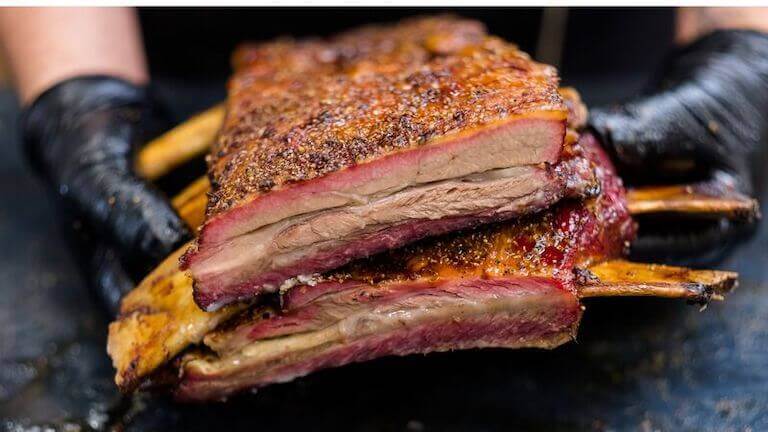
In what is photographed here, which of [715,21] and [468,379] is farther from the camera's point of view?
[715,21]

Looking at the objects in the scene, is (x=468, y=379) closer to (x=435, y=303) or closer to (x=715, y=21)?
(x=435, y=303)

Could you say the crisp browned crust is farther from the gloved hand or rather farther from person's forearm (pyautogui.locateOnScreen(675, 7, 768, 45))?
person's forearm (pyautogui.locateOnScreen(675, 7, 768, 45))

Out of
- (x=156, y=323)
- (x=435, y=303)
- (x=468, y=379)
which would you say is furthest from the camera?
(x=468, y=379)

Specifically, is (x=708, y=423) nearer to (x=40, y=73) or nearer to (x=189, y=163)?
(x=189, y=163)

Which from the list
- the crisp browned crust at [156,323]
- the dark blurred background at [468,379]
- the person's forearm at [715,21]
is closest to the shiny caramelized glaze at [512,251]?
the crisp browned crust at [156,323]

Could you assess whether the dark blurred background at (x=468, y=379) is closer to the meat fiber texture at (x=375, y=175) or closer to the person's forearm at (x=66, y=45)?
the meat fiber texture at (x=375, y=175)

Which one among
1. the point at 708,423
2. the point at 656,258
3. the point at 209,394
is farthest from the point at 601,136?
the point at 209,394

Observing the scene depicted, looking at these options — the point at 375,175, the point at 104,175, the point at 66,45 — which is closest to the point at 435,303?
the point at 375,175

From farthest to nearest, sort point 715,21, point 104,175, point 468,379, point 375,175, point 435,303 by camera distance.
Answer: point 715,21 < point 104,175 < point 468,379 < point 435,303 < point 375,175
